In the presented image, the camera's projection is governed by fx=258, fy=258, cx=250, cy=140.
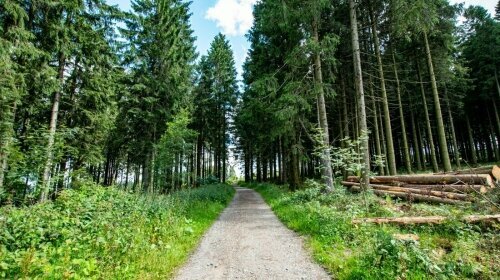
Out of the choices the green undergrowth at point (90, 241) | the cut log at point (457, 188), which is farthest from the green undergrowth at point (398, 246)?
the green undergrowth at point (90, 241)

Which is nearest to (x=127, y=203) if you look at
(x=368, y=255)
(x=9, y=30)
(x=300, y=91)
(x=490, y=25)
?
(x=368, y=255)

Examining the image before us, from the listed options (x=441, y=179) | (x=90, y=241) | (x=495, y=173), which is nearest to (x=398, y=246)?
(x=90, y=241)

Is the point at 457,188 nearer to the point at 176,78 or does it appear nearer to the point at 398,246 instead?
the point at 398,246

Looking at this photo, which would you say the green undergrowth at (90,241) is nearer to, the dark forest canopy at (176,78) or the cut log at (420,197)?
the dark forest canopy at (176,78)

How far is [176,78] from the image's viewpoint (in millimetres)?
18859

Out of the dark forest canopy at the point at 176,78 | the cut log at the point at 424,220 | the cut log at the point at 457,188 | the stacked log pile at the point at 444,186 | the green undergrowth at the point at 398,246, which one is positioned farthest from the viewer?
the dark forest canopy at the point at 176,78

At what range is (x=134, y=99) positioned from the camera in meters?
17.2

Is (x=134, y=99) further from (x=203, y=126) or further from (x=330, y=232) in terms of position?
(x=330, y=232)

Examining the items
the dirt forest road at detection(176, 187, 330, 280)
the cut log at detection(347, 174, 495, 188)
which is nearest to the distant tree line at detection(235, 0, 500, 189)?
the cut log at detection(347, 174, 495, 188)

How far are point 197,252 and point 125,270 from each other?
2003 mm

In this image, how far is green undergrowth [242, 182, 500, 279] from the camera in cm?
359

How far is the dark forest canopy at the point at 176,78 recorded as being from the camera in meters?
9.33

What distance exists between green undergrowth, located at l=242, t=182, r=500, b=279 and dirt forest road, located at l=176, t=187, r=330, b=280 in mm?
391

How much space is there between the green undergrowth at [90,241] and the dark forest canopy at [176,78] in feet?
7.09
